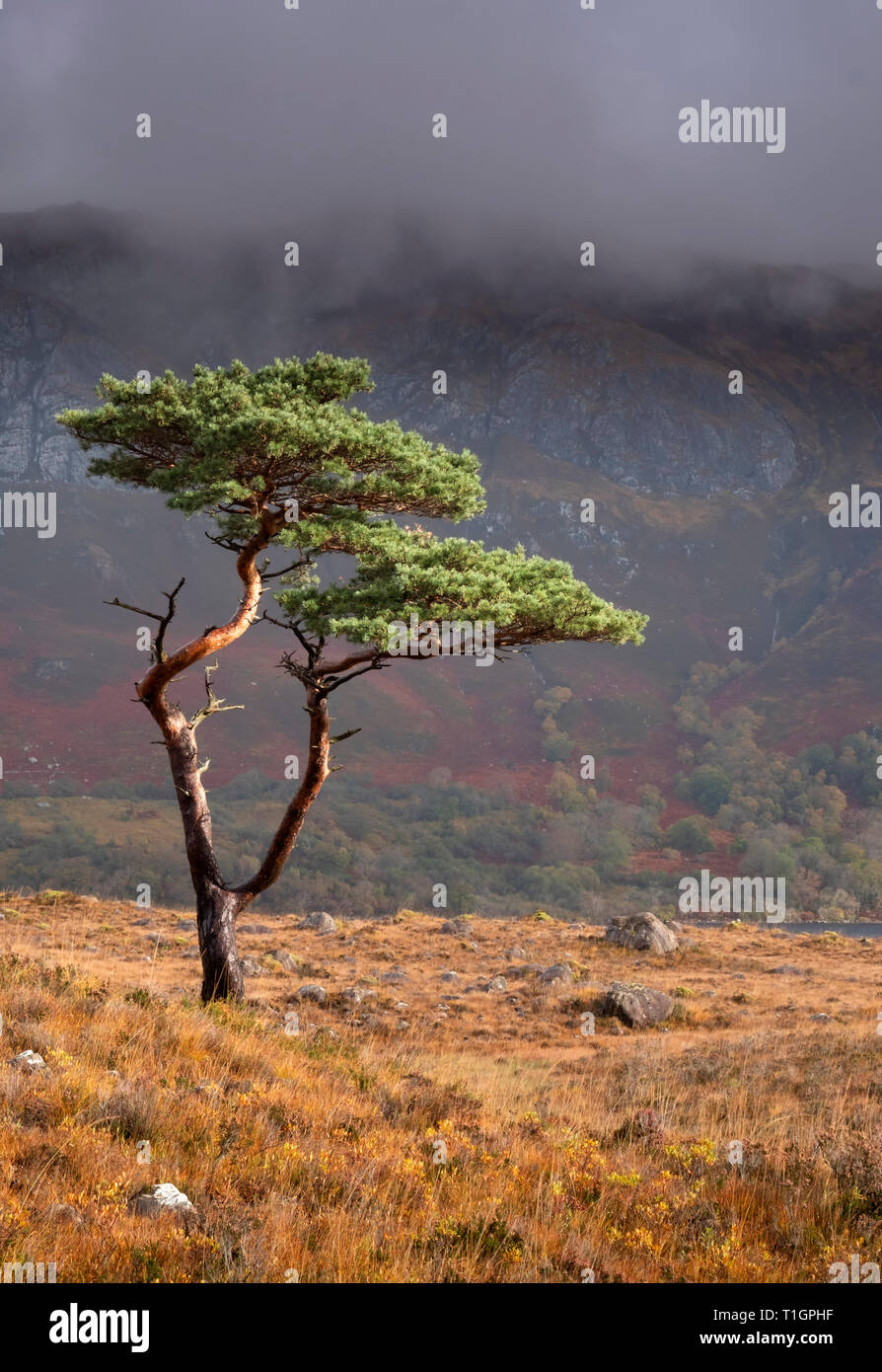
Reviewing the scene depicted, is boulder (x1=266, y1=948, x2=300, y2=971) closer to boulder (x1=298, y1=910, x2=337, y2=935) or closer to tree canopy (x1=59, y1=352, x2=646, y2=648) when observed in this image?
boulder (x1=298, y1=910, x2=337, y2=935)

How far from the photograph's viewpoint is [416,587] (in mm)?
11594

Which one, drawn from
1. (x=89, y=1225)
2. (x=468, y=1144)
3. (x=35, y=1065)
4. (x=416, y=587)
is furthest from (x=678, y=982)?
(x=89, y=1225)

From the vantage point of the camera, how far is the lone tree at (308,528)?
456 inches

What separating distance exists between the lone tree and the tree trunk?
0.02 meters

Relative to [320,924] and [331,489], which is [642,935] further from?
[331,489]

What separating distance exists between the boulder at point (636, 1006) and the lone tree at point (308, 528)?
33.8ft

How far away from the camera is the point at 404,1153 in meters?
6.48

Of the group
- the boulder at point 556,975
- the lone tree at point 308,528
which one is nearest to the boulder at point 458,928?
the boulder at point 556,975

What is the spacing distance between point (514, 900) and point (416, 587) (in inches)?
3840

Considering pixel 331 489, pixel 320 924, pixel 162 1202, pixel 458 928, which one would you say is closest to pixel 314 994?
pixel 331 489

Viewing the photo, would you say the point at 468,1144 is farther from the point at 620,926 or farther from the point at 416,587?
the point at 620,926

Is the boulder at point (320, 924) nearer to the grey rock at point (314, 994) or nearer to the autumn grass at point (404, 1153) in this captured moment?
the grey rock at point (314, 994)

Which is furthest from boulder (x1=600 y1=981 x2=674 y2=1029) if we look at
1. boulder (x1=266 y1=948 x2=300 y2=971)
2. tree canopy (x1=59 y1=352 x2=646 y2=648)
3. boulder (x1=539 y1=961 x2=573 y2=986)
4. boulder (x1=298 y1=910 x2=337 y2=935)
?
boulder (x1=298 y1=910 x2=337 y2=935)

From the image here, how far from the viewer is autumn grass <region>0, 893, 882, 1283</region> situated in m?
4.52
